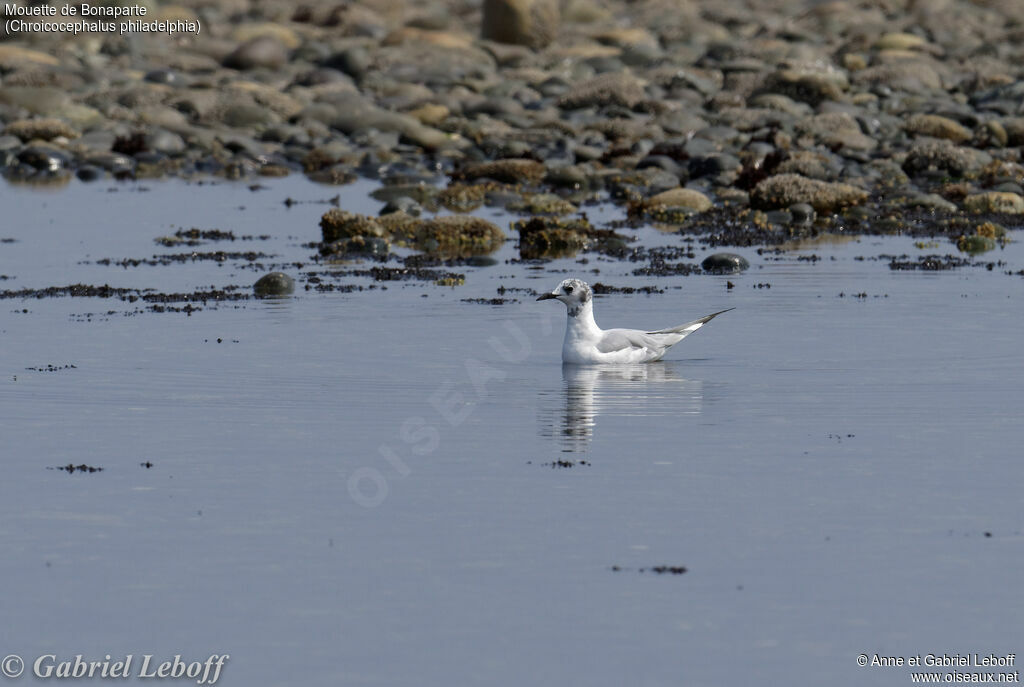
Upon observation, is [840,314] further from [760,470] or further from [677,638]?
[677,638]

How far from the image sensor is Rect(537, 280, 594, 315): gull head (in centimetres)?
1769

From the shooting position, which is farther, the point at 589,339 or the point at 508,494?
the point at 589,339

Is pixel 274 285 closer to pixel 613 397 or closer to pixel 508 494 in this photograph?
pixel 613 397

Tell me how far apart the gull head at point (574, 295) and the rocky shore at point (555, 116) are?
32.9ft

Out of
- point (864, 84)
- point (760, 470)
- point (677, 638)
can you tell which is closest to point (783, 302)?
point (760, 470)

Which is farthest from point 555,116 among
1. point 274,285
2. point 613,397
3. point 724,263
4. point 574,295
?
point 613,397

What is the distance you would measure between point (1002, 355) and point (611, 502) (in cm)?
736

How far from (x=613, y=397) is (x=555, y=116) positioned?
105 feet

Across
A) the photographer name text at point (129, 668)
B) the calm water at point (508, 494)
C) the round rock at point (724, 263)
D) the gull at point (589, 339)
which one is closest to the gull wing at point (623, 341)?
the gull at point (589, 339)

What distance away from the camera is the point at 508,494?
39.6 ft

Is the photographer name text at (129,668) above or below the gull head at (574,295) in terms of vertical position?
below

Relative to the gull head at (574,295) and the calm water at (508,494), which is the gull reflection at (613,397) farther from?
the gull head at (574,295)

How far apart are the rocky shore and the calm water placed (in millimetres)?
9027

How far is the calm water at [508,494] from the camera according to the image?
9.28 m
